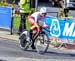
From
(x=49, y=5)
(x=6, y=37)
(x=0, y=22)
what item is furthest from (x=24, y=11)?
(x=49, y=5)

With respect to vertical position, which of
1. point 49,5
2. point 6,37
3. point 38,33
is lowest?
point 49,5

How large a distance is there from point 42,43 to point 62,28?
186cm

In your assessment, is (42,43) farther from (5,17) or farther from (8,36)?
(5,17)

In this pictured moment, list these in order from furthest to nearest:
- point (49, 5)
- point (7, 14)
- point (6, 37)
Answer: point (49, 5) < point (7, 14) < point (6, 37)

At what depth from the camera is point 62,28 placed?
16.2 metres

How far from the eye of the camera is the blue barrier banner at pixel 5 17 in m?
20.2

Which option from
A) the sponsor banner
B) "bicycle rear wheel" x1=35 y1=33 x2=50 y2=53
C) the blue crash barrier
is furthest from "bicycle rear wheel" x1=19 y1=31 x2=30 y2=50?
the blue crash barrier

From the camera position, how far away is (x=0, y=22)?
21391mm

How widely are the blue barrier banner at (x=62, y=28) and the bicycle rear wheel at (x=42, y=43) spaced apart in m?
1.46

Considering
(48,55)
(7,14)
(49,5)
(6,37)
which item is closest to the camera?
(48,55)

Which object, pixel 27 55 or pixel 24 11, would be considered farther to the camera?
pixel 24 11

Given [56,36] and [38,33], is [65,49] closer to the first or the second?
[56,36]

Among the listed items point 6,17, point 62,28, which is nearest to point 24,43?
point 62,28

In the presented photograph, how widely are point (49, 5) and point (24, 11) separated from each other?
23.3 metres
